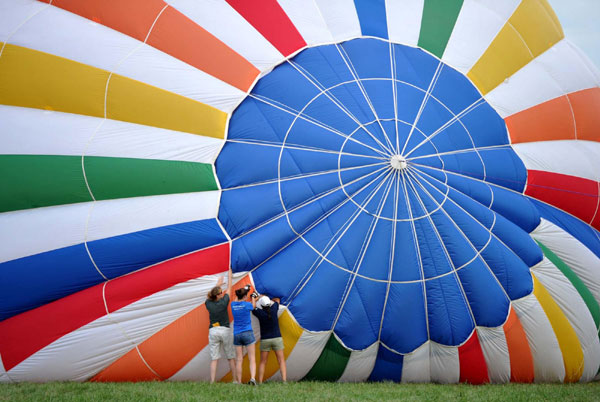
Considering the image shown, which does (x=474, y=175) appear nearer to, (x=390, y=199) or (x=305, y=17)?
(x=390, y=199)

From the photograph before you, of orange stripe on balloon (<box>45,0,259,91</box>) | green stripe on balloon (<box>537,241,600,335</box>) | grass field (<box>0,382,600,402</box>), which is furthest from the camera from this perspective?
green stripe on balloon (<box>537,241,600,335</box>)

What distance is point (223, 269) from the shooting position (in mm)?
5062

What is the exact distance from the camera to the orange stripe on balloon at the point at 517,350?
Result: 5.57 m

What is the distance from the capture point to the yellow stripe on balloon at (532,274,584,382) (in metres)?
Result: 5.76

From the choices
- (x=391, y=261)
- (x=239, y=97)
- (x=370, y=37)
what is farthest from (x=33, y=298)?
(x=370, y=37)

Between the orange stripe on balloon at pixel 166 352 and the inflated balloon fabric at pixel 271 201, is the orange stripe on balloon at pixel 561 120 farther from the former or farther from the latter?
the orange stripe on balloon at pixel 166 352

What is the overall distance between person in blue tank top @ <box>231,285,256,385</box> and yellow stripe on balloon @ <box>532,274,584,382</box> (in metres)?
2.96

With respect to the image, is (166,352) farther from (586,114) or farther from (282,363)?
(586,114)

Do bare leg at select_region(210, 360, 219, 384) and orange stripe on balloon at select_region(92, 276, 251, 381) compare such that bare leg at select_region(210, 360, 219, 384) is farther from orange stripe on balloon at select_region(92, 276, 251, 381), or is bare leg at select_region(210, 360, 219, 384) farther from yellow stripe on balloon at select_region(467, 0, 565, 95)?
yellow stripe on balloon at select_region(467, 0, 565, 95)

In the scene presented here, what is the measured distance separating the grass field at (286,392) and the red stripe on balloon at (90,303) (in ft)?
1.19

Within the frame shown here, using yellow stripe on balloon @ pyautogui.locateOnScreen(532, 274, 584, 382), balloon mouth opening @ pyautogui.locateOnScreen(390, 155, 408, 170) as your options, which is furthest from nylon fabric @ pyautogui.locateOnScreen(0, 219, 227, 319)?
yellow stripe on balloon @ pyautogui.locateOnScreen(532, 274, 584, 382)

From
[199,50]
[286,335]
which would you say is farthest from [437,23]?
[286,335]

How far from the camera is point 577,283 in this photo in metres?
6.02

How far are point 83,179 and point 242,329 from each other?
195 centimetres
